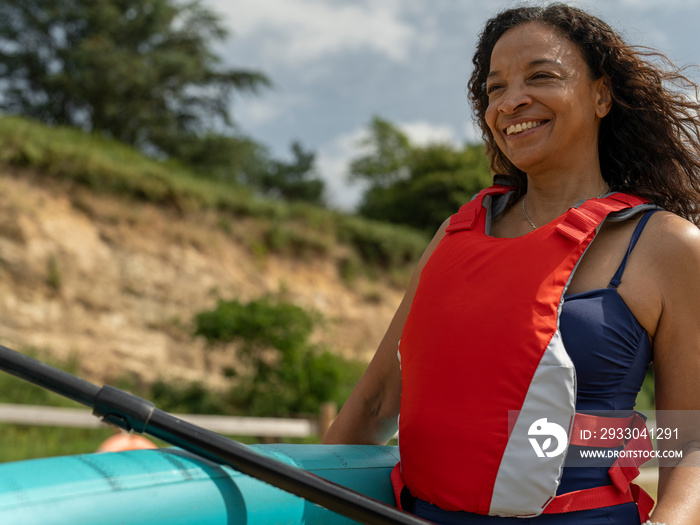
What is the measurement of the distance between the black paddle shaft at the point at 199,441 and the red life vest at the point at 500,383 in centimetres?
21

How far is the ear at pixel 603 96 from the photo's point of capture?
1576 mm

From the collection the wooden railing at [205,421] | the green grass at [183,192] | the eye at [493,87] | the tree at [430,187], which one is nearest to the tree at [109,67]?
the green grass at [183,192]

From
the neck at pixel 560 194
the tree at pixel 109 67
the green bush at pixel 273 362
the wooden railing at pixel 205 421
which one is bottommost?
the wooden railing at pixel 205 421

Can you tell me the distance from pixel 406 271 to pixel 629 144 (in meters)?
11.9

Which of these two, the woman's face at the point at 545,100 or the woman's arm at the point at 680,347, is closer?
the woman's arm at the point at 680,347

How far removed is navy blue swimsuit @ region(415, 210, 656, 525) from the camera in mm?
1228

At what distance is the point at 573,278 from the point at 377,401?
0.64 meters

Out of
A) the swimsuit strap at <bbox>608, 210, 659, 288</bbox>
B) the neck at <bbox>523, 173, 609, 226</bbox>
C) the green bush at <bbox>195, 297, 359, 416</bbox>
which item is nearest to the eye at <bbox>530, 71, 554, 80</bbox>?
the neck at <bbox>523, 173, 609, 226</bbox>

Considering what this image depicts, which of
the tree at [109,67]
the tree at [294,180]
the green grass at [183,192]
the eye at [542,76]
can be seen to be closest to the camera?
the eye at [542,76]

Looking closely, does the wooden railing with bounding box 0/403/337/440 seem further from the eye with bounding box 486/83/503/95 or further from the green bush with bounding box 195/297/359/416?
the eye with bounding box 486/83/503/95

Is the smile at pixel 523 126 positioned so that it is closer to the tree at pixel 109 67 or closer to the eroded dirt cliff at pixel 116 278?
the eroded dirt cliff at pixel 116 278

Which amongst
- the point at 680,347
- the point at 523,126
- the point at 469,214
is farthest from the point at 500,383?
the point at 523,126

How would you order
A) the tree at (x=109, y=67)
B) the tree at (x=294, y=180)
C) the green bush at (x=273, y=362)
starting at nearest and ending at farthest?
1. the green bush at (x=273, y=362)
2. the tree at (x=109, y=67)
3. the tree at (x=294, y=180)

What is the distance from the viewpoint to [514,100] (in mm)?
1526
